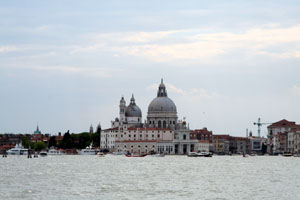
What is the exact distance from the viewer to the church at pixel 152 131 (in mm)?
162375

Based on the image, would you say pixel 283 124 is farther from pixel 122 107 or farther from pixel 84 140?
pixel 84 140

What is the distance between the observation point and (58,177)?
51.0 m

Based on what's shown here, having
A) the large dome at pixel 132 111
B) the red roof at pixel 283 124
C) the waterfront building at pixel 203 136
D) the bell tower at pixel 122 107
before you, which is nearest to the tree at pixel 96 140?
the bell tower at pixel 122 107

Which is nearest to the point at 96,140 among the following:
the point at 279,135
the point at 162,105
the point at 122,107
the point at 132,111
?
the point at 122,107

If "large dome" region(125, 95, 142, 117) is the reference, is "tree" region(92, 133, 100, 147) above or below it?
below

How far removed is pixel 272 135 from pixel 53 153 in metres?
72.5

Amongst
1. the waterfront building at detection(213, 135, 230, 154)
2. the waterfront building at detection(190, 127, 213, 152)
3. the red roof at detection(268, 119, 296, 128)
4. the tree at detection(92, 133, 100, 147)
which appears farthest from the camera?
the red roof at detection(268, 119, 296, 128)

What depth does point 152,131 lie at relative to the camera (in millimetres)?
164125

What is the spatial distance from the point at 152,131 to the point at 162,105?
6418mm

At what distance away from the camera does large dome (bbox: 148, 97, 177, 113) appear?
166750mm

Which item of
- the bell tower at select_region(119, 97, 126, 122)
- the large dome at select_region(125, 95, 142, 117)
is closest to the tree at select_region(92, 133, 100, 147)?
the bell tower at select_region(119, 97, 126, 122)

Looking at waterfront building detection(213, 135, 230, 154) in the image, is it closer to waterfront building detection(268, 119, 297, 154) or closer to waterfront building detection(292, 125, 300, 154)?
waterfront building detection(268, 119, 297, 154)

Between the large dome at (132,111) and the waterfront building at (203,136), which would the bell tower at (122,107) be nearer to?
the large dome at (132,111)

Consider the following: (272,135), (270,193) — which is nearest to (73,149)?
(272,135)
